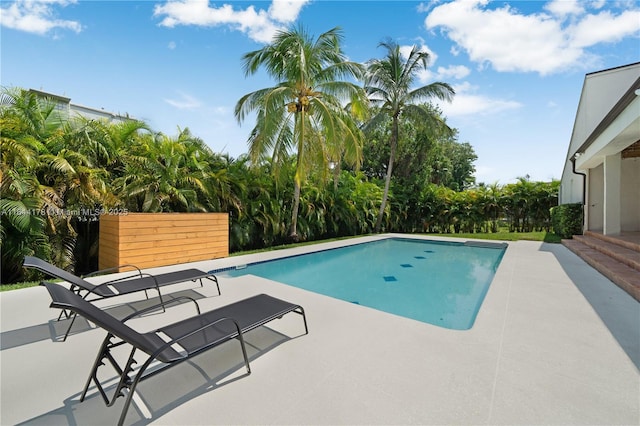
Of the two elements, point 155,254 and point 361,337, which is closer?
point 361,337

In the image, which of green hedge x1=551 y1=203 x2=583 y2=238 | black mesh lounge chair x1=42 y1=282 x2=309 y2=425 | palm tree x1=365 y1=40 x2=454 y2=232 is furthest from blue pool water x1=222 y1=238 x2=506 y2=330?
palm tree x1=365 y1=40 x2=454 y2=232

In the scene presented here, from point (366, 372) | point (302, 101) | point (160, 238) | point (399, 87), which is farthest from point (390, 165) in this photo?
point (366, 372)

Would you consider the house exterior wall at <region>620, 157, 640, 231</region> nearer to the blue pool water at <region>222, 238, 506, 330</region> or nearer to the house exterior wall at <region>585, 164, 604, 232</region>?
the house exterior wall at <region>585, 164, 604, 232</region>

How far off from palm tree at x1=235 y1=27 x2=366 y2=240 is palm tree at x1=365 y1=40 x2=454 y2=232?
4.95m

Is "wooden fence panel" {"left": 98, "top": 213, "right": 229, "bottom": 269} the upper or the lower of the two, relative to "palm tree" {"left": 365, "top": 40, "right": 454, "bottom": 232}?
lower

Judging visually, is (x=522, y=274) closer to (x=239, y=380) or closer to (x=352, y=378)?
(x=352, y=378)

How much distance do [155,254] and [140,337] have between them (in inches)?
218

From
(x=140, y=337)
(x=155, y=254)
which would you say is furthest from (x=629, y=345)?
(x=155, y=254)

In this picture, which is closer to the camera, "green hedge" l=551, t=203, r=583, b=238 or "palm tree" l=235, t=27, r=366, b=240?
"palm tree" l=235, t=27, r=366, b=240

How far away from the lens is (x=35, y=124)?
21.4ft

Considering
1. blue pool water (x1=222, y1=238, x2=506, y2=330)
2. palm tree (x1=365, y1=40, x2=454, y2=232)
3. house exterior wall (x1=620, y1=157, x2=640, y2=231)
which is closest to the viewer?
blue pool water (x1=222, y1=238, x2=506, y2=330)

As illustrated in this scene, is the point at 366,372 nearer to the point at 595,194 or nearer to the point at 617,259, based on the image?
the point at 617,259

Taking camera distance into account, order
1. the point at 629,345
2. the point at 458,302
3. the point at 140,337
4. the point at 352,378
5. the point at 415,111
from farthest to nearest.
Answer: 1. the point at 415,111
2. the point at 458,302
3. the point at 629,345
4. the point at 352,378
5. the point at 140,337

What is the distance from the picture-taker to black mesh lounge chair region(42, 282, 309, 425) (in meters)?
1.96
